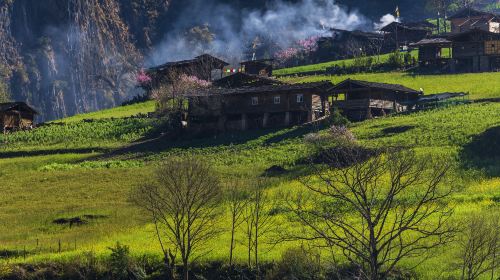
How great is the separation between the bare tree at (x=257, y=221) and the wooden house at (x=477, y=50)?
202 ft

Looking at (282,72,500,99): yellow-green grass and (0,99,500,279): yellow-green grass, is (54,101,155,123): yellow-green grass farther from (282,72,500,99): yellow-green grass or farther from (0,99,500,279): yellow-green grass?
(282,72,500,99): yellow-green grass

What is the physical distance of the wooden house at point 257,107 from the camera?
282 ft

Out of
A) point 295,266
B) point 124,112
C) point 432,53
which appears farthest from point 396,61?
point 295,266

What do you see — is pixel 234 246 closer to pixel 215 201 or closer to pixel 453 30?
Answer: pixel 215 201

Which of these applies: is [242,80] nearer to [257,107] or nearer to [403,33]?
[257,107]

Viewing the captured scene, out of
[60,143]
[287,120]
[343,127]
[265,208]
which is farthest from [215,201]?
[60,143]

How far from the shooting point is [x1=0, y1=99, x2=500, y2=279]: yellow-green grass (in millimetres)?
45781

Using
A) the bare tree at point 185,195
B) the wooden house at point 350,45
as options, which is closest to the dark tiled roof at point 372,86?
the bare tree at point 185,195

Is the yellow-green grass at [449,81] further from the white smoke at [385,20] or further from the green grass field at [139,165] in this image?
the white smoke at [385,20]

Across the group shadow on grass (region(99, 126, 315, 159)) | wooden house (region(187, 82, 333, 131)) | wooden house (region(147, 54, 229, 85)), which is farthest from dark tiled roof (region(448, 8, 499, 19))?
shadow on grass (region(99, 126, 315, 159))

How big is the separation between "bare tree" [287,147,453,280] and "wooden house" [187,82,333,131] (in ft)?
95.9

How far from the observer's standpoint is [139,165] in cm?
7250

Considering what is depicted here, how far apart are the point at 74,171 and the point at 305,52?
85214mm

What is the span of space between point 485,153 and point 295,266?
28.2 metres
